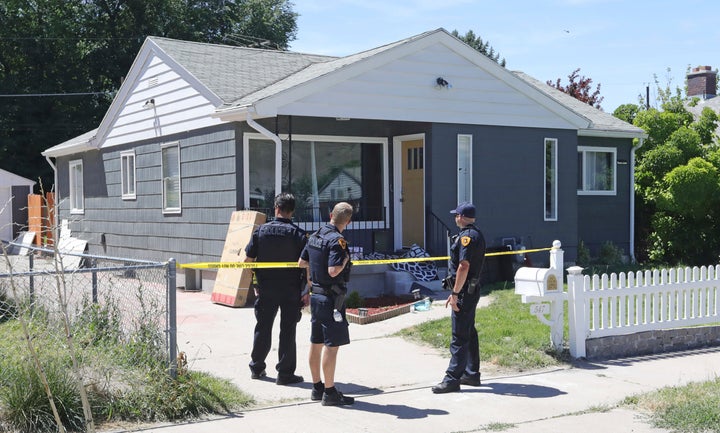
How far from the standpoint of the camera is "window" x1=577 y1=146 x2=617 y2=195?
1789cm

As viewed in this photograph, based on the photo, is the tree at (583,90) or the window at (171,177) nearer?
the window at (171,177)

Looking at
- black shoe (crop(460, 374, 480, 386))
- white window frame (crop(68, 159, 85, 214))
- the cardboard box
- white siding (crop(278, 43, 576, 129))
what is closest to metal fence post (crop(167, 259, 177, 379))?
black shoe (crop(460, 374, 480, 386))

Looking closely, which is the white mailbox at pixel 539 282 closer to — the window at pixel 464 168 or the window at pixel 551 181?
the window at pixel 464 168

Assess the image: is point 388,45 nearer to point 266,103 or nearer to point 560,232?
point 266,103

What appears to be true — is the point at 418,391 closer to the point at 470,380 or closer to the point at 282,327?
the point at 470,380

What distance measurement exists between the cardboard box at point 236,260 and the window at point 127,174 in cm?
509

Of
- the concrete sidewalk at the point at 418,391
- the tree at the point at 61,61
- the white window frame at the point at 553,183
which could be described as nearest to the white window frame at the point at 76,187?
the tree at the point at 61,61

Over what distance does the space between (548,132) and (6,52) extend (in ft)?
81.4

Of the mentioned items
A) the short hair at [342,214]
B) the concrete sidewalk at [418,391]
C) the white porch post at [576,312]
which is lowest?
the concrete sidewalk at [418,391]

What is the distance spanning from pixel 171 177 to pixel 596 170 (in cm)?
986

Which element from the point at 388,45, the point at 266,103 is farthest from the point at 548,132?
the point at 266,103

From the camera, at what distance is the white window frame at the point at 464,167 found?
1464 centimetres

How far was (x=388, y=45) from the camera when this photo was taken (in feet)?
46.2

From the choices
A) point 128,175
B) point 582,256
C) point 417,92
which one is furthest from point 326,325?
point 128,175
